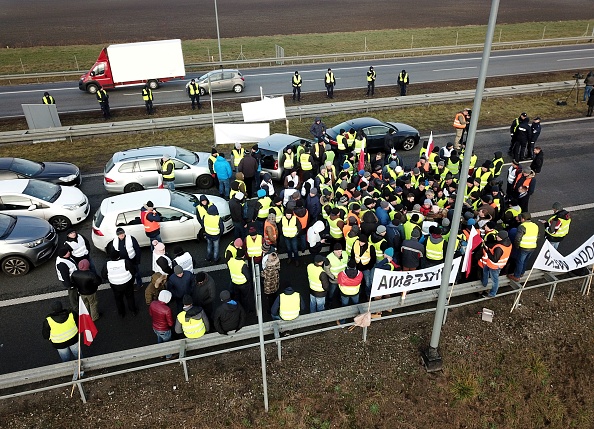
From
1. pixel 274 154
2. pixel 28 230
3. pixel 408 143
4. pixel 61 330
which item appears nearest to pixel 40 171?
pixel 28 230

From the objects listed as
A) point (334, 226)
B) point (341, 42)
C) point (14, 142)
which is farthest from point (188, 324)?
point (341, 42)

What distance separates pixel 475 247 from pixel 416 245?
4.77 ft

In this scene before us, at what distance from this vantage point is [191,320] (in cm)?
759

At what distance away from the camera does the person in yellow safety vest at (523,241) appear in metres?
9.35

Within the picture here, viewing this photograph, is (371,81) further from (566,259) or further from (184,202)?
(566,259)

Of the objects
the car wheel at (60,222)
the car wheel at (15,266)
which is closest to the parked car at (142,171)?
the car wheel at (60,222)

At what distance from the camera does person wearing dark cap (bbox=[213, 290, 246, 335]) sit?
768 cm

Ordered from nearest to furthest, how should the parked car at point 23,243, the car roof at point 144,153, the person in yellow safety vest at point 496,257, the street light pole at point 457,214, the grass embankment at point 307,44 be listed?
1. the street light pole at point 457,214
2. the person in yellow safety vest at point 496,257
3. the parked car at point 23,243
4. the car roof at point 144,153
5. the grass embankment at point 307,44

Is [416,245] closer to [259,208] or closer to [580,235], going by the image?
[259,208]

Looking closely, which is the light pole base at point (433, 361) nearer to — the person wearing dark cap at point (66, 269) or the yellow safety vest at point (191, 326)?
the yellow safety vest at point (191, 326)

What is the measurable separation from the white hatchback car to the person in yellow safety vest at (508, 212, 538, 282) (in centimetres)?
1145

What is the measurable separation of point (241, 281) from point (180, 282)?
115 cm

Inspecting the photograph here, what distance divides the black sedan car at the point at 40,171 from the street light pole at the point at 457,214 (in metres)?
12.1

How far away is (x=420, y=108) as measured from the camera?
894 inches
